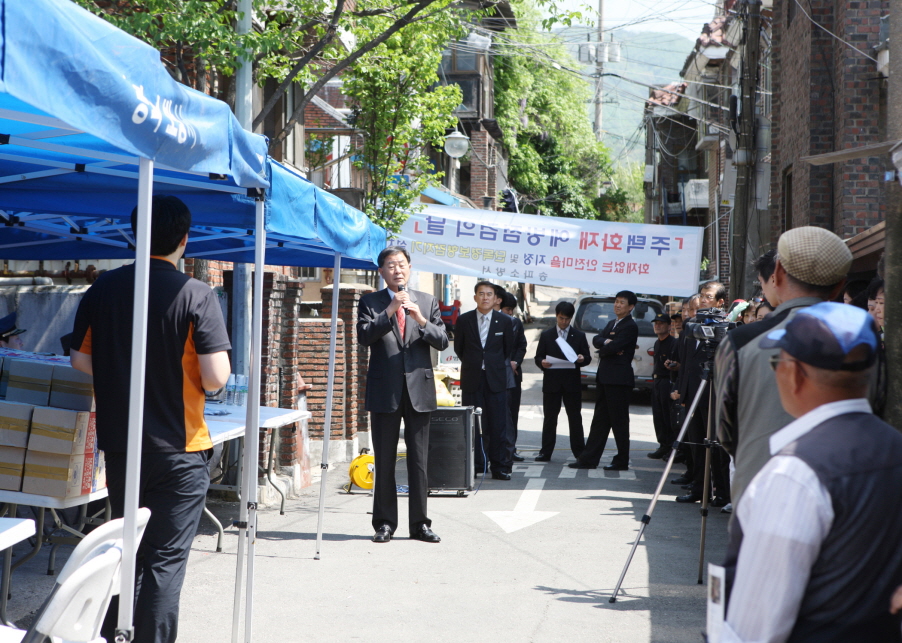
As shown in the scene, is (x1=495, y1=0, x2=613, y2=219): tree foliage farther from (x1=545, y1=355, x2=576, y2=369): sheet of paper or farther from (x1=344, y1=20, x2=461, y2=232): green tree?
(x1=545, y1=355, x2=576, y2=369): sheet of paper

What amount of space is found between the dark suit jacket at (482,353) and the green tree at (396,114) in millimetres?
2618

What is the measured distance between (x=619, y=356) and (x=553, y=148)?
36.9 meters

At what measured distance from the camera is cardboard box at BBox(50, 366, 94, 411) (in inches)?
182

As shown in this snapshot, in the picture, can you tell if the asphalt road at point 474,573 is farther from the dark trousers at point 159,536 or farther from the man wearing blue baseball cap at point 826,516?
Answer: the man wearing blue baseball cap at point 826,516

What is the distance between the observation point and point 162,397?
3.77m

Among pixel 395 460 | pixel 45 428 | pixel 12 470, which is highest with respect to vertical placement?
pixel 45 428

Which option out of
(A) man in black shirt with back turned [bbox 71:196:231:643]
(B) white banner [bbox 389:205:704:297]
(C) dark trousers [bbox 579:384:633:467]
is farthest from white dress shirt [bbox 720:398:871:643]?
(B) white banner [bbox 389:205:704:297]

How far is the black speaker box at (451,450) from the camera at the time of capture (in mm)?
9164

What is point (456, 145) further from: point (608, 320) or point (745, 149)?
point (745, 149)

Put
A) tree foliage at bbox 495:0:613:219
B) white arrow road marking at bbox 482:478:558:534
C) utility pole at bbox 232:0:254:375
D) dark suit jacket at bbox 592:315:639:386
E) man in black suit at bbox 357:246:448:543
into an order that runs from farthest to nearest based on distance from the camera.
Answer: tree foliage at bbox 495:0:613:219
dark suit jacket at bbox 592:315:639:386
utility pole at bbox 232:0:254:375
white arrow road marking at bbox 482:478:558:534
man in black suit at bbox 357:246:448:543

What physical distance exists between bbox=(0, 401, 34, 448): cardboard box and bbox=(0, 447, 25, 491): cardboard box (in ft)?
0.15

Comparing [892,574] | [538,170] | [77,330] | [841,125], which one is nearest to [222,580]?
[77,330]

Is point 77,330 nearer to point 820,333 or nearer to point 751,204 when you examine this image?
point 820,333

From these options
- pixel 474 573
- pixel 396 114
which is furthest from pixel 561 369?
pixel 474 573
